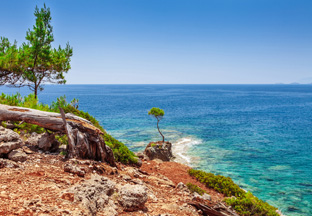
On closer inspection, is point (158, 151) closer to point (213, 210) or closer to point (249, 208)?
point (249, 208)

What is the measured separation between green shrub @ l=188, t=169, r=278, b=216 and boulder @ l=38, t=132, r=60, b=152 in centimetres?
1094

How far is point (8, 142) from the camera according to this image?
346 inches

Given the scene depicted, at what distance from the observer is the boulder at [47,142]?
430 inches

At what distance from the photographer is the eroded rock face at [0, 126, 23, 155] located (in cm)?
849

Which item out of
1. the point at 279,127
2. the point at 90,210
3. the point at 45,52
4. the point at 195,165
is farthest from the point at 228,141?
the point at 90,210

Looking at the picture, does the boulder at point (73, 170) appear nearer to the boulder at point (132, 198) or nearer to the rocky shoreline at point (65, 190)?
the rocky shoreline at point (65, 190)

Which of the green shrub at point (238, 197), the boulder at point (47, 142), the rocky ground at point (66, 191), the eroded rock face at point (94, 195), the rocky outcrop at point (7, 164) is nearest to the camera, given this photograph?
the rocky ground at point (66, 191)

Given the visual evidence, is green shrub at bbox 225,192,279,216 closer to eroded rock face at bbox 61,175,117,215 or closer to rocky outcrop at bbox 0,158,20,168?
eroded rock face at bbox 61,175,117,215

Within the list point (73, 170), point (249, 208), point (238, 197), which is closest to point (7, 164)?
point (73, 170)

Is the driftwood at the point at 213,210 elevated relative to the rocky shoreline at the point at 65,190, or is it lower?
lower

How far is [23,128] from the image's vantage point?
1399 centimetres

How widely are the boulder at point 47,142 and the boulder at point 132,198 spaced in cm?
559

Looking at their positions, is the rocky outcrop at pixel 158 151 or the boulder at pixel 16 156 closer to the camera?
the boulder at pixel 16 156

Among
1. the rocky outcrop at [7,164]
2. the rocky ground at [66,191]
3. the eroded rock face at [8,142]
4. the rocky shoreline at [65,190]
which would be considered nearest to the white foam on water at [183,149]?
the rocky shoreline at [65,190]
